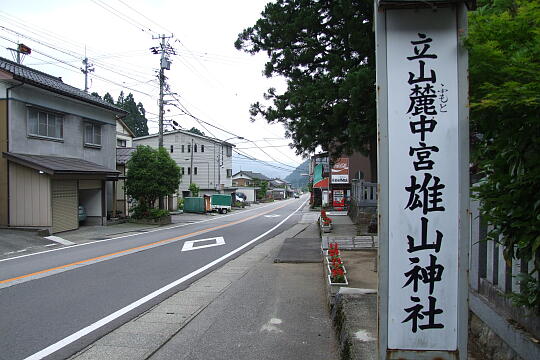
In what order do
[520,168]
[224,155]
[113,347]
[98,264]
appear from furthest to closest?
[224,155], [98,264], [113,347], [520,168]

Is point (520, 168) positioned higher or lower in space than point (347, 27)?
lower

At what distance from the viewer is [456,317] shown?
3.00 metres

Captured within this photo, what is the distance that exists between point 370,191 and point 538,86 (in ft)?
48.5

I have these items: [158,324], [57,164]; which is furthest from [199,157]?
[158,324]

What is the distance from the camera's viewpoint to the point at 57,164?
1944 centimetres

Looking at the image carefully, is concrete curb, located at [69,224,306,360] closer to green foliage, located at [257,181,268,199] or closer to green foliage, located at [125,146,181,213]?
green foliage, located at [125,146,181,213]

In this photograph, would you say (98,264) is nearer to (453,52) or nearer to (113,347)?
(113,347)

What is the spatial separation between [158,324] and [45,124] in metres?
17.8

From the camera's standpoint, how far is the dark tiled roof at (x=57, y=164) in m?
17.9

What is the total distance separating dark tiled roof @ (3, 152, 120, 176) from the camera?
1790 cm

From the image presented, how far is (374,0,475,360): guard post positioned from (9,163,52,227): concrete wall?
1872 cm

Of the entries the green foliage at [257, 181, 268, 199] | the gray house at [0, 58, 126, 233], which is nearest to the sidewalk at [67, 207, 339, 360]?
the gray house at [0, 58, 126, 233]

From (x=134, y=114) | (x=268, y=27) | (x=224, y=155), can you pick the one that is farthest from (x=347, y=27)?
(x=134, y=114)

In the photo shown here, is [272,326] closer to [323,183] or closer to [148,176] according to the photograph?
[148,176]
